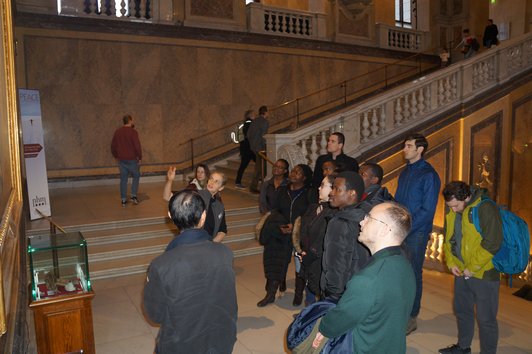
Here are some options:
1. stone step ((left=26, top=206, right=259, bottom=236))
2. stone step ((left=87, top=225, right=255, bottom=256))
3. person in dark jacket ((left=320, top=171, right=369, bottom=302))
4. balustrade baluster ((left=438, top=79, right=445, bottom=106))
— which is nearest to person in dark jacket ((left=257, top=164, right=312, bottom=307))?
person in dark jacket ((left=320, top=171, right=369, bottom=302))

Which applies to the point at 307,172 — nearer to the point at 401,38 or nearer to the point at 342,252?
the point at 342,252

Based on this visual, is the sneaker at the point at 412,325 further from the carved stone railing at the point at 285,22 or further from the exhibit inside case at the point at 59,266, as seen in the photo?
the carved stone railing at the point at 285,22

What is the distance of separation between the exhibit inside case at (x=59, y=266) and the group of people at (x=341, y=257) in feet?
3.41

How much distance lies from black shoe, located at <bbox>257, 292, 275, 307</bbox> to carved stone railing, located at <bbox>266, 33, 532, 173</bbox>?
339cm

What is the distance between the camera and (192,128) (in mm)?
12648

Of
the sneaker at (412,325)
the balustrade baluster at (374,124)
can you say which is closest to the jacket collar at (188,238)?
the sneaker at (412,325)

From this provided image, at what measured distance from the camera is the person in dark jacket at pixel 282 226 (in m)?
5.15

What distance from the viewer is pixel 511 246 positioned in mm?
3771

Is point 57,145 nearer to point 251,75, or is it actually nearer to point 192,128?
point 192,128

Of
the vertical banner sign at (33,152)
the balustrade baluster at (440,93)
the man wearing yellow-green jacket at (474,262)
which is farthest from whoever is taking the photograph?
the balustrade baluster at (440,93)

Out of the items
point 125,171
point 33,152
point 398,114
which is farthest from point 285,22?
point 33,152

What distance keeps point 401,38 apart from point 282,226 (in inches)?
545

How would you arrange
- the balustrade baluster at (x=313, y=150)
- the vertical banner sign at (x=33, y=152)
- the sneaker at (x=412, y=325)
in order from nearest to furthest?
1. the sneaker at (x=412, y=325)
2. the vertical banner sign at (x=33, y=152)
3. the balustrade baluster at (x=313, y=150)

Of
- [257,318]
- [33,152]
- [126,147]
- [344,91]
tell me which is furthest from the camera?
[344,91]
